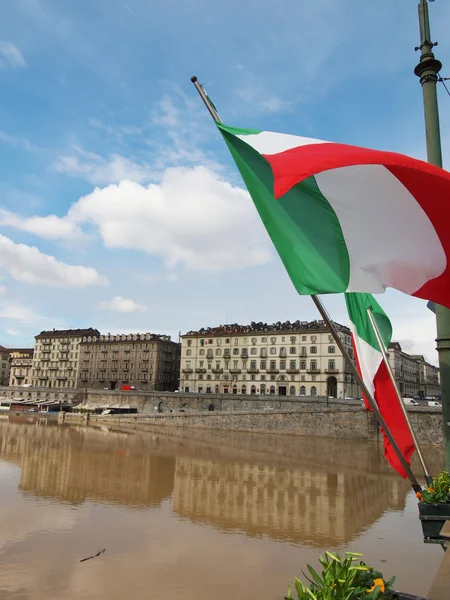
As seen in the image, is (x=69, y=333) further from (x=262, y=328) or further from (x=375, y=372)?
(x=375, y=372)

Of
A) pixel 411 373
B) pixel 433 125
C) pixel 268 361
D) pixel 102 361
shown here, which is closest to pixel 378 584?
pixel 433 125

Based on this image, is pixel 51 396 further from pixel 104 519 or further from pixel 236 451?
pixel 104 519

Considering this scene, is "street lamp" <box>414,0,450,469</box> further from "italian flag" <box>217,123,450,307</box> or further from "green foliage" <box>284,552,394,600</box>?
"green foliage" <box>284,552,394,600</box>

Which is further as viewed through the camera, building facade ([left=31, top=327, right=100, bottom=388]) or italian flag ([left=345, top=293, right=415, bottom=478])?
building facade ([left=31, top=327, right=100, bottom=388])

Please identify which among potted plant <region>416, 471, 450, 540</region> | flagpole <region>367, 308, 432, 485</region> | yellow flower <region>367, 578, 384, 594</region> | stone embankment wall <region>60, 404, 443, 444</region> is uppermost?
flagpole <region>367, 308, 432, 485</region>

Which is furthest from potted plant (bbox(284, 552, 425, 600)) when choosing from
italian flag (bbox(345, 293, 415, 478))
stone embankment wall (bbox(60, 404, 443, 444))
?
stone embankment wall (bbox(60, 404, 443, 444))

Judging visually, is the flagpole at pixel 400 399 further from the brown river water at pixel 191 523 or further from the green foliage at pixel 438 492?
the brown river water at pixel 191 523

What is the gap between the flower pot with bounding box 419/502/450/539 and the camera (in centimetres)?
596

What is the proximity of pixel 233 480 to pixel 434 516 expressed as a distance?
90.7 ft

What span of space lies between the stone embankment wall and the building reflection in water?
5.33m

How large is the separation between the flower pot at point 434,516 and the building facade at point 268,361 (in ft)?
238

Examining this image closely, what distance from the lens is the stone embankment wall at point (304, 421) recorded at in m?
54.9

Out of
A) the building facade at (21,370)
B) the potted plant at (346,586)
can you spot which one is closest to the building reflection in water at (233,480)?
the potted plant at (346,586)

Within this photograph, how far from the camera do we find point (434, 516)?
236 inches
